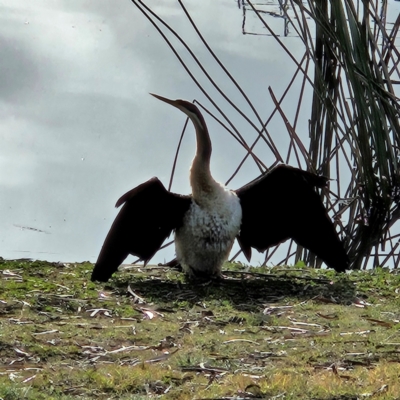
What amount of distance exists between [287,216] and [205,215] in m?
0.63

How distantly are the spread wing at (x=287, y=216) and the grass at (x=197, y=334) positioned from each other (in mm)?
174

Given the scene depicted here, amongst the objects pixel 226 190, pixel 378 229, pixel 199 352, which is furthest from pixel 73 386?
pixel 378 229

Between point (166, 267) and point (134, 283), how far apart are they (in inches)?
21.1

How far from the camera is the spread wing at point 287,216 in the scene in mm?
5359

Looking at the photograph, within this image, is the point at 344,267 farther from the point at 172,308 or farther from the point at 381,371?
the point at 381,371

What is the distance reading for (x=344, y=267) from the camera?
559 cm

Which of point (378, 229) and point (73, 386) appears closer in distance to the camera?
point (73, 386)

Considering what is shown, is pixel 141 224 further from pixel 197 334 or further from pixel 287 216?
pixel 197 334

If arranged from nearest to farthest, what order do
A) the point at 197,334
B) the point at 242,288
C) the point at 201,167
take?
the point at 197,334 → the point at 242,288 → the point at 201,167

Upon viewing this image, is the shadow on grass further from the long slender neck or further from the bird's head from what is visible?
the bird's head

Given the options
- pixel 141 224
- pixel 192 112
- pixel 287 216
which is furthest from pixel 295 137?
pixel 141 224

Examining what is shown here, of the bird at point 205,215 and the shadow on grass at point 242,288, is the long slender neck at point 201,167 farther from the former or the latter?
the shadow on grass at point 242,288

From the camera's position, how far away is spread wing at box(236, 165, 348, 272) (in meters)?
5.36

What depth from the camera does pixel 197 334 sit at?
3867 mm
